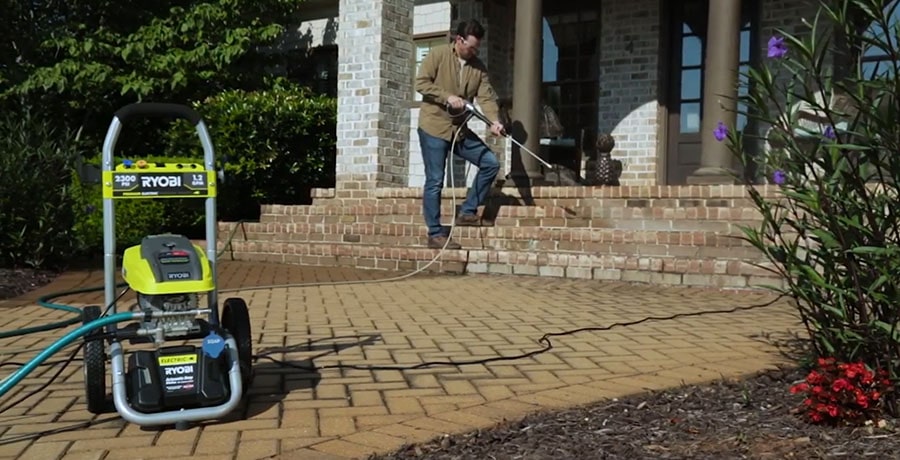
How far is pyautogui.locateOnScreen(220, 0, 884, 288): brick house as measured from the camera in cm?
745

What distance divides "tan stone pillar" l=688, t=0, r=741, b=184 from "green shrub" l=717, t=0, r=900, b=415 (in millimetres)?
5474

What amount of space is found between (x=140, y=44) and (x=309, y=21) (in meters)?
3.10

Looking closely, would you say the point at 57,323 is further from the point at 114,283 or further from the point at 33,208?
the point at 33,208

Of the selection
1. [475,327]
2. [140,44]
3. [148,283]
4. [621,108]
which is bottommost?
[475,327]

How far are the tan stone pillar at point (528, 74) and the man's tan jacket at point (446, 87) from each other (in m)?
1.36

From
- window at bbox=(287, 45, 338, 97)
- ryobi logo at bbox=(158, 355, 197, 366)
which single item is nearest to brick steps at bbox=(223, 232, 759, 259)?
ryobi logo at bbox=(158, 355, 197, 366)

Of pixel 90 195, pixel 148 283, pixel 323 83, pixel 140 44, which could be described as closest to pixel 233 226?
pixel 90 195

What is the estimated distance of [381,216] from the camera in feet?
31.8

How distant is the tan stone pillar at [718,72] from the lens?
8406 mm

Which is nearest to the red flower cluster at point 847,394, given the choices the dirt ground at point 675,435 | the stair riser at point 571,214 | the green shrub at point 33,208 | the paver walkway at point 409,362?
the dirt ground at point 675,435

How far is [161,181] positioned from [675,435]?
6.73 ft

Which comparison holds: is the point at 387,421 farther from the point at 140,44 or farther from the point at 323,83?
the point at 323,83

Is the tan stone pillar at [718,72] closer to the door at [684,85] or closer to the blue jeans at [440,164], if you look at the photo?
the blue jeans at [440,164]

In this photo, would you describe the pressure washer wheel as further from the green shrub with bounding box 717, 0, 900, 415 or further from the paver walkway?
the green shrub with bounding box 717, 0, 900, 415
